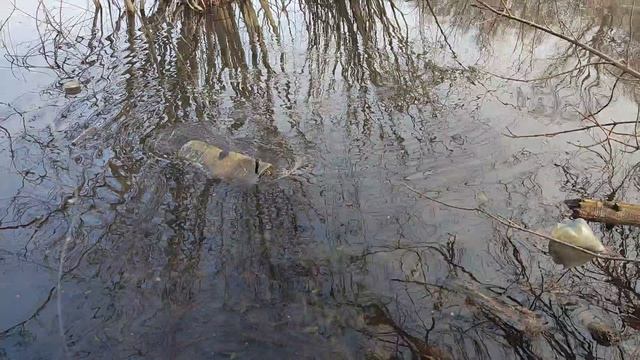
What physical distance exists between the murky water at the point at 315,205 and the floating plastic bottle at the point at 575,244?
0.08 m

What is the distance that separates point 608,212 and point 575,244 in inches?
19.1

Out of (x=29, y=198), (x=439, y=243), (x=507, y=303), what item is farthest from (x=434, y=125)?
(x=29, y=198)

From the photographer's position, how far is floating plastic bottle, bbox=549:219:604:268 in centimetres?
370

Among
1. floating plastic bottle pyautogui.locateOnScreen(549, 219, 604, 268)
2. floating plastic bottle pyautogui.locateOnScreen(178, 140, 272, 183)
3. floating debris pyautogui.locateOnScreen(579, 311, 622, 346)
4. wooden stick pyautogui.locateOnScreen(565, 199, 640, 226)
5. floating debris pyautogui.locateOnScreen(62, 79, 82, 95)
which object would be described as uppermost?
floating debris pyautogui.locateOnScreen(62, 79, 82, 95)

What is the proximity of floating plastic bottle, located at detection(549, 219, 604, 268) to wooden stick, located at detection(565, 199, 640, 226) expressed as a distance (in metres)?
0.28

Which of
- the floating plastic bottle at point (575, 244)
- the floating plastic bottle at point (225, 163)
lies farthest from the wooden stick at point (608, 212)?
the floating plastic bottle at point (225, 163)

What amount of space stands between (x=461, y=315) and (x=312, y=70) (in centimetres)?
482

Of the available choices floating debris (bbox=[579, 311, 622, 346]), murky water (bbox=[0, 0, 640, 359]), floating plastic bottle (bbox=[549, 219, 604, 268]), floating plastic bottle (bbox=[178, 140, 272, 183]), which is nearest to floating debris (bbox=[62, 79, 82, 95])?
murky water (bbox=[0, 0, 640, 359])

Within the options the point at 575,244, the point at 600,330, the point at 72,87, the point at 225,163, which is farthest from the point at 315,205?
the point at 72,87

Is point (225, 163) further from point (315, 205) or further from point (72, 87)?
point (72, 87)

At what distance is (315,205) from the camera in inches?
174

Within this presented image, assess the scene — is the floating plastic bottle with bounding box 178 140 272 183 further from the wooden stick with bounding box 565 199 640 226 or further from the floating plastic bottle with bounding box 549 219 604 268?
the wooden stick with bounding box 565 199 640 226

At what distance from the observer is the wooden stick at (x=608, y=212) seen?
3.95 m

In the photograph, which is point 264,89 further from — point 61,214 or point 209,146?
point 61,214
